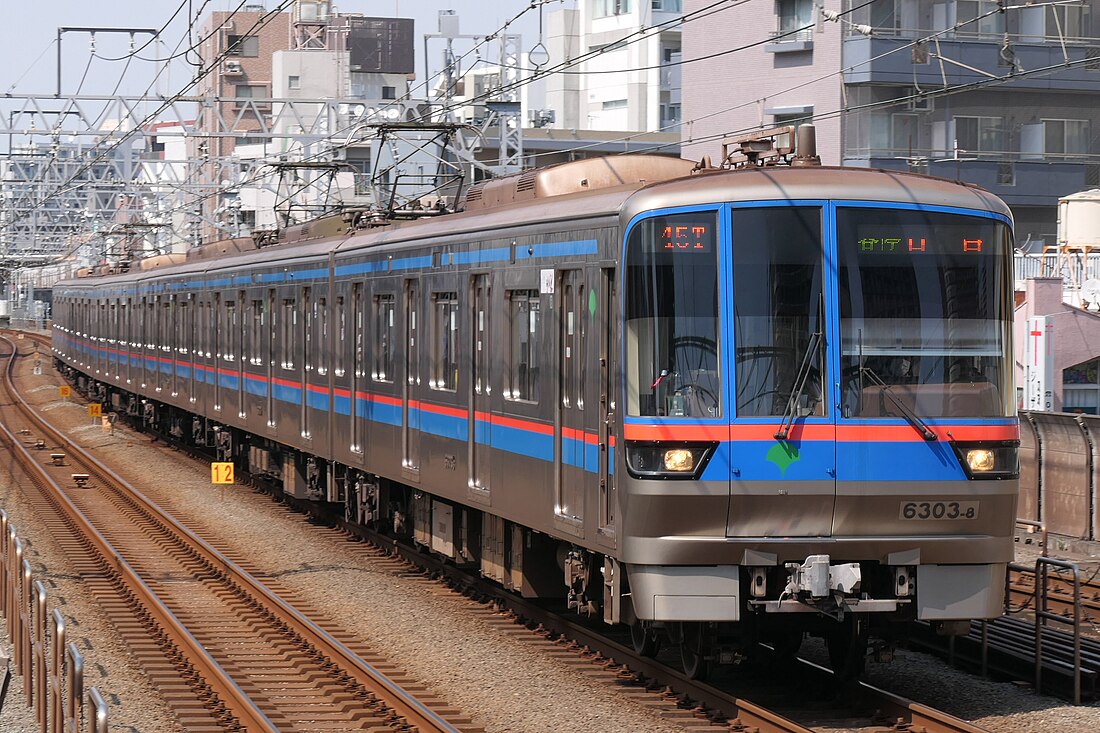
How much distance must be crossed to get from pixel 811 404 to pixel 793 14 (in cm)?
3061

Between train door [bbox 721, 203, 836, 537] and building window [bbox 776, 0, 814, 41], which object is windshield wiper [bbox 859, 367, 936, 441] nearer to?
train door [bbox 721, 203, 836, 537]

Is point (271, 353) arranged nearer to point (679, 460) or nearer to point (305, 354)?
point (305, 354)

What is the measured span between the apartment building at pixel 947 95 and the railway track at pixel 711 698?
2443cm

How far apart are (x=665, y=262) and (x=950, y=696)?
308 cm

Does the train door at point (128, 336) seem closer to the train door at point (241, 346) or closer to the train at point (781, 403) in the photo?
the train door at point (241, 346)

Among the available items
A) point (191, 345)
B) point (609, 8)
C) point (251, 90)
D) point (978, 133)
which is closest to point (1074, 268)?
point (978, 133)

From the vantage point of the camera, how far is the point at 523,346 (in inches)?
424

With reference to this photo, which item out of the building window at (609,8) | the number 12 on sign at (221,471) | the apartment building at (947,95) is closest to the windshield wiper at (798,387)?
the number 12 on sign at (221,471)

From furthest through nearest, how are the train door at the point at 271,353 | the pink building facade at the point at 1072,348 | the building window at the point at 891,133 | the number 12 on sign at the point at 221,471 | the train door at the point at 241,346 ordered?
1. the building window at the point at 891,133
2. the pink building facade at the point at 1072,348
3. the train door at the point at 241,346
4. the number 12 on sign at the point at 221,471
5. the train door at the point at 271,353

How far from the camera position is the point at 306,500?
20266 mm

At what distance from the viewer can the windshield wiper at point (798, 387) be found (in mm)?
8445

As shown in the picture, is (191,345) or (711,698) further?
(191,345)

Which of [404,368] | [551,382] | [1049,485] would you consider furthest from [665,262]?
[1049,485]

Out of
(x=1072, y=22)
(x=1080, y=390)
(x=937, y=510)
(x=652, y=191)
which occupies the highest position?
(x=1072, y=22)
